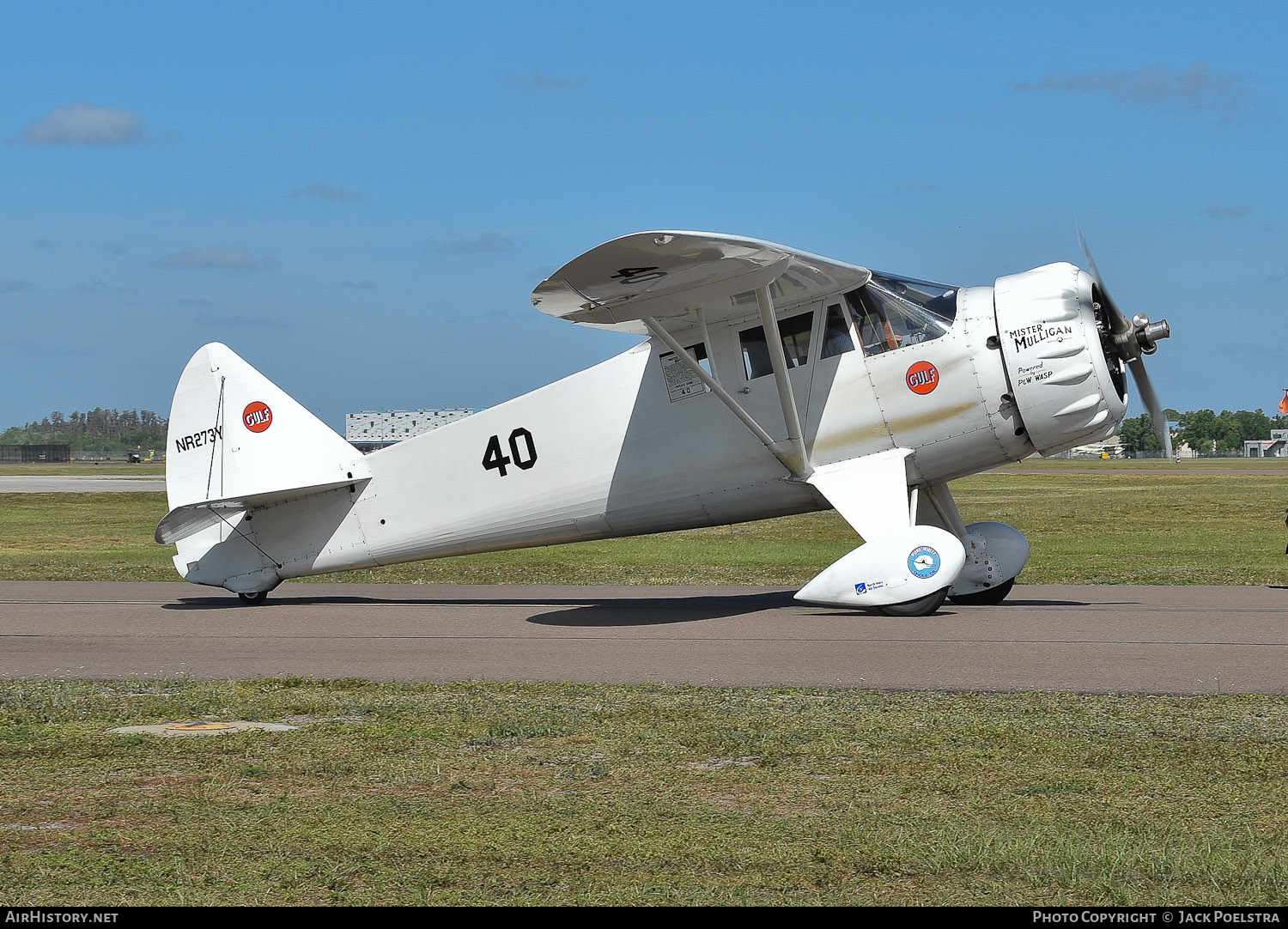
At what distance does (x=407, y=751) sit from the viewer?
23.9 ft

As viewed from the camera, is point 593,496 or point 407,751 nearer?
point 407,751

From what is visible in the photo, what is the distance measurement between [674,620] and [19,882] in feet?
Result: 32.3

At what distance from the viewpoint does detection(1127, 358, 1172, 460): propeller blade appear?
14492 mm

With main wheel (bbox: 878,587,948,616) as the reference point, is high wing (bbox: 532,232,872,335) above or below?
above

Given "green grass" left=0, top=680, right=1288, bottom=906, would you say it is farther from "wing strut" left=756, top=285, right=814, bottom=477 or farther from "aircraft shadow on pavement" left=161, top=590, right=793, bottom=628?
"wing strut" left=756, top=285, right=814, bottom=477

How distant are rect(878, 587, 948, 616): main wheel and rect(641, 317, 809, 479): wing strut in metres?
1.87

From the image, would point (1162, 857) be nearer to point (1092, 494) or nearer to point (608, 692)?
point (608, 692)

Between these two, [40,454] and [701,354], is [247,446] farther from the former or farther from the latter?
[40,454]

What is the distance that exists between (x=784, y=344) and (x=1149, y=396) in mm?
4480

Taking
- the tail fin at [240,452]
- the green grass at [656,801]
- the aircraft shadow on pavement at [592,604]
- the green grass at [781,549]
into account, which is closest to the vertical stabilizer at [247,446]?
the tail fin at [240,452]

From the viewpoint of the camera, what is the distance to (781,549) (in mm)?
28203

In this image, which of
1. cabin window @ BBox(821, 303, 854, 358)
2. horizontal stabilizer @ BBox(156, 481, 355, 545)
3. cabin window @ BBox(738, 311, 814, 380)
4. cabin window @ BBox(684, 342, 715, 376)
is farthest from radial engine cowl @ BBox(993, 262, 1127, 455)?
horizontal stabilizer @ BBox(156, 481, 355, 545)
